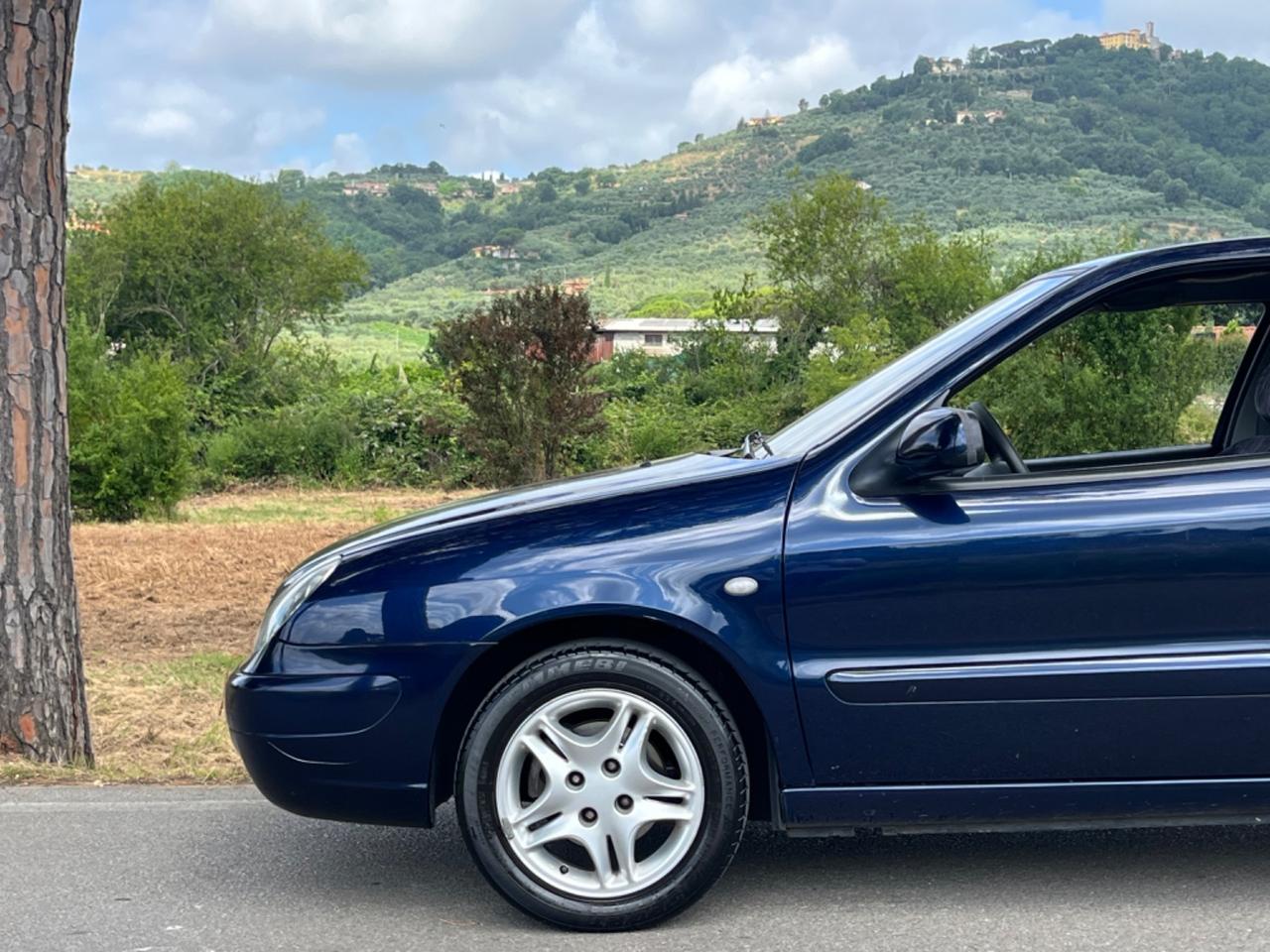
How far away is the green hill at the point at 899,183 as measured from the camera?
103 metres

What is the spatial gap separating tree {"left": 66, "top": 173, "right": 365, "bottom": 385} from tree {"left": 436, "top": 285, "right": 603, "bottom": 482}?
96.4 ft

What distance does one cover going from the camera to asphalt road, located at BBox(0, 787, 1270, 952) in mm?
3947

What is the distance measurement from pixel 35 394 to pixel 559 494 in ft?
8.15

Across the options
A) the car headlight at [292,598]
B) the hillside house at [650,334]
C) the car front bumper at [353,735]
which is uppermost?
the hillside house at [650,334]

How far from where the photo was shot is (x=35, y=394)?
572 cm

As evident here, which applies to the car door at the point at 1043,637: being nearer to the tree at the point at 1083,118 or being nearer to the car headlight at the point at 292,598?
the car headlight at the point at 292,598

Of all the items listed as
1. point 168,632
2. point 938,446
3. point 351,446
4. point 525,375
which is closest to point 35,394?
point 938,446

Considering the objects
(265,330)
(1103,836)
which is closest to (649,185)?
(265,330)

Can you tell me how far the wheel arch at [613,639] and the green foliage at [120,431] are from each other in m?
19.6

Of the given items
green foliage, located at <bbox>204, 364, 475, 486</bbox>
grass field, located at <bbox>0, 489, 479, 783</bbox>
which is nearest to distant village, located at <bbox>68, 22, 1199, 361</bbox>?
green foliage, located at <bbox>204, 364, 475, 486</bbox>

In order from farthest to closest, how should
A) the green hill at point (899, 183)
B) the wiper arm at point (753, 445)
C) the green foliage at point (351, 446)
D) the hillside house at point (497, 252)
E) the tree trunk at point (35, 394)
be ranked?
the hillside house at point (497, 252), the green hill at point (899, 183), the green foliage at point (351, 446), the tree trunk at point (35, 394), the wiper arm at point (753, 445)

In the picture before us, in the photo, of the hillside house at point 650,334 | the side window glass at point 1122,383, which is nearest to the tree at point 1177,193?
the hillside house at point 650,334

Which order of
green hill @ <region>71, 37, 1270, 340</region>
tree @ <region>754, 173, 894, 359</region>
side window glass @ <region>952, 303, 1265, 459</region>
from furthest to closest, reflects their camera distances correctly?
green hill @ <region>71, 37, 1270, 340</region> → tree @ <region>754, 173, 894, 359</region> → side window glass @ <region>952, 303, 1265, 459</region>

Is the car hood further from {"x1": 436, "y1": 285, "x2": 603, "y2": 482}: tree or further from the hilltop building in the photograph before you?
the hilltop building
